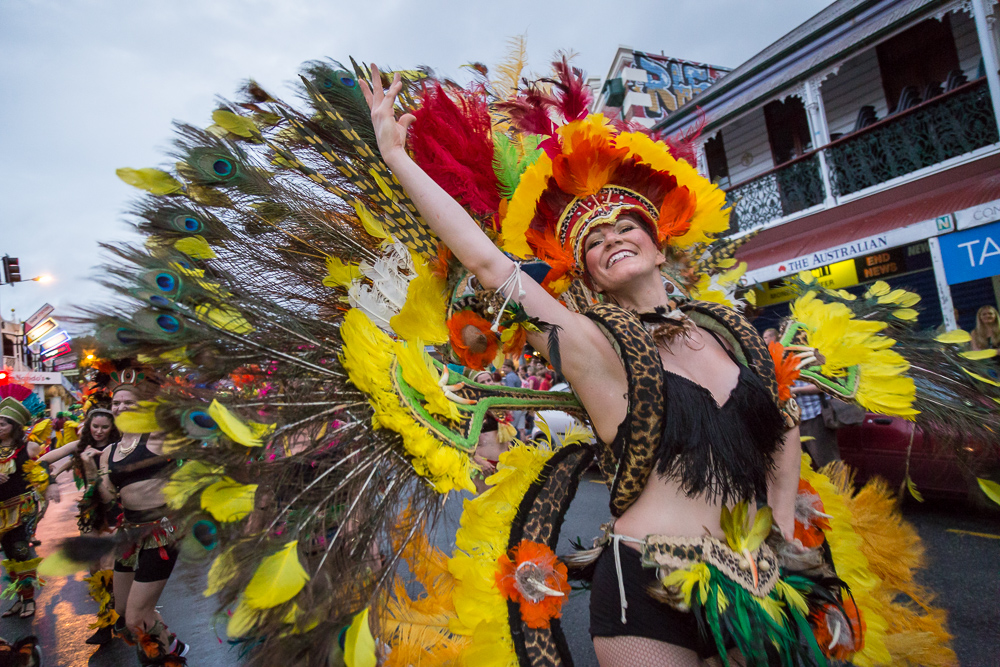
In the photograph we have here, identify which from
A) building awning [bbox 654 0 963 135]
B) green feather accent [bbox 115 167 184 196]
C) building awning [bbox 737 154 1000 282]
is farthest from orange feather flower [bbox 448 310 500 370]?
building awning [bbox 737 154 1000 282]

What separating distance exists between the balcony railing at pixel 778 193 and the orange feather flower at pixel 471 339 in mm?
10608

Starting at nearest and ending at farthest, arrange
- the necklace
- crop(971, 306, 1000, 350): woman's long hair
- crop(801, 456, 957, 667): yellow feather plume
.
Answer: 1. crop(801, 456, 957, 667): yellow feather plume
2. the necklace
3. crop(971, 306, 1000, 350): woman's long hair

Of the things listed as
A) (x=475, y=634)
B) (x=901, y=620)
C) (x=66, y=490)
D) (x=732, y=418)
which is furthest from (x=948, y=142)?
(x=66, y=490)

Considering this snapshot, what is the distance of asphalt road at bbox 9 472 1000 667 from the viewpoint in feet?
10.5

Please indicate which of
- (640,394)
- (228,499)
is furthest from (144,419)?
(640,394)

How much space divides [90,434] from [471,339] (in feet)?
13.4

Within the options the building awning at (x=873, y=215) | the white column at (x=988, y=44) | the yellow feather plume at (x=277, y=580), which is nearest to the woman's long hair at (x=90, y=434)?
the yellow feather plume at (x=277, y=580)

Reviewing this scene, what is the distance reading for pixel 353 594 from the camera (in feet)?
4.73

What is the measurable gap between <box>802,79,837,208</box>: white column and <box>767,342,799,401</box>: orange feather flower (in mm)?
10524

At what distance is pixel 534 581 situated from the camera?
172 cm

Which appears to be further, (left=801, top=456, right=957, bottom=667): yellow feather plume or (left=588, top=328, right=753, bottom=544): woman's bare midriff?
(left=801, top=456, right=957, bottom=667): yellow feather plume

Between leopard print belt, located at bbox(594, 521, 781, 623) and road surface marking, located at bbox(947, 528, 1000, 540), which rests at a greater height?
leopard print belt, located at bbox(594, 521, 781, 623)

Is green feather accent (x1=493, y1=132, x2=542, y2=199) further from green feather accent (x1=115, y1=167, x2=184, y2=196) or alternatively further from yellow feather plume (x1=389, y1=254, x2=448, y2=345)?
green feather accent (x1=115, y1=167, x2=184, y2=196)

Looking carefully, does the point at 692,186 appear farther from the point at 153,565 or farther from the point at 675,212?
the point at 153,565
